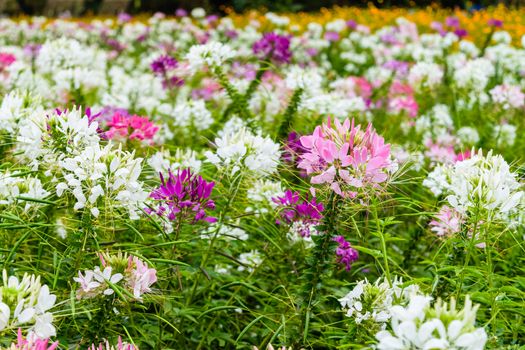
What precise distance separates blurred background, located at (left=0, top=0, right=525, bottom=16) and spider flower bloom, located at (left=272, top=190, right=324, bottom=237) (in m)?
11.0

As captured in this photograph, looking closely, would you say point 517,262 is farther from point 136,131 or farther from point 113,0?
point 113,0

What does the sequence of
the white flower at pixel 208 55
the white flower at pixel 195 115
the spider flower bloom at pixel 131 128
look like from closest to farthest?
the spider flower bloom at pixel 131 128
the white flower at pixel 208 55
the white flower at pixel 195 115

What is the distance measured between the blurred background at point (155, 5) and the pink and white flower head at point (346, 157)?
11.5 meters

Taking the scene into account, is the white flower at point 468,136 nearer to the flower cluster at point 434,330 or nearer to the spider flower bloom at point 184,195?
the spider flower bloom at point 184,195

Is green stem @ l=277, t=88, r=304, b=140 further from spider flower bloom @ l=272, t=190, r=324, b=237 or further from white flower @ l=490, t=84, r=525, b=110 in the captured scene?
white flower @ l=490, t=84, r=525, b=110

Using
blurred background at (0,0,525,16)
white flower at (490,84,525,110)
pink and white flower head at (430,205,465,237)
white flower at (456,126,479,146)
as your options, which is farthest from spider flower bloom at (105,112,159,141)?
blurred background at (0,0,525,16)

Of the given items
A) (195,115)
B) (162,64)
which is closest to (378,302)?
(195,115)

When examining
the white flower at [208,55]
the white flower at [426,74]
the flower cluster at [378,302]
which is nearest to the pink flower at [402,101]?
the white flower at [426,74]

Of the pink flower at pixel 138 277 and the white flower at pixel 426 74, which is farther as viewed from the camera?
the white flower at pixel 426 74

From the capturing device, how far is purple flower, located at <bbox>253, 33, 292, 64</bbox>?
3189 mm

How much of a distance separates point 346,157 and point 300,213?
0.59 meters

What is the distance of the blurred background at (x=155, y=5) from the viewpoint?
13211 mm

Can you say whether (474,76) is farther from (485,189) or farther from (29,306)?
(29,306)

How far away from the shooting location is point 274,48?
322 centimetres
